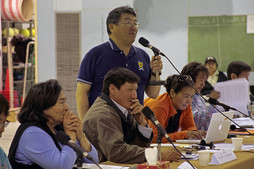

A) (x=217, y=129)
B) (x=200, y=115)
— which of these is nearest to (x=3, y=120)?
(x=217, y=129)

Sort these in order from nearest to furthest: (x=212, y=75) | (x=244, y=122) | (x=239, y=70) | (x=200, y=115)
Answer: (x=200, y=115)
(x=244, y=122)
(x=239, y=70)
(x=212, y=75)

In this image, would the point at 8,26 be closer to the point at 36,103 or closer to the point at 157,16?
the point at 157,16

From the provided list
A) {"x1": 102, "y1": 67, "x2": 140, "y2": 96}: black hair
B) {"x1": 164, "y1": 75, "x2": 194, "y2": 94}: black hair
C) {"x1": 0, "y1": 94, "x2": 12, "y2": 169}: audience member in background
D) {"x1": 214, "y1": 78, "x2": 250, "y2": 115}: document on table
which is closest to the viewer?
{"x1": 0, "y1": 94, "x2": 12, "y2": 169}: audience member in background

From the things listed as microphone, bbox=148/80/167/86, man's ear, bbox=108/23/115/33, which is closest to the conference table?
microphone, bbox=148/80/167/86

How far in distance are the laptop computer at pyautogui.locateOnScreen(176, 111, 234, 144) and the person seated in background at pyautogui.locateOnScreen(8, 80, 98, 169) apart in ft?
3.44

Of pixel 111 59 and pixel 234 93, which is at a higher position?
pixel 111 59

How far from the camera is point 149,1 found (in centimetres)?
614

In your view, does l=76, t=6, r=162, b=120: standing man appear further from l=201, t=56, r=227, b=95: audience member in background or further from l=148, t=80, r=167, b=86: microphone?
l=201, t=56, r=227, b=95: audience member in background

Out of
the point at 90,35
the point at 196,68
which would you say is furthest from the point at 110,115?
the point at 90,35

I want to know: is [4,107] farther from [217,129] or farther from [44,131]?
[217,129]

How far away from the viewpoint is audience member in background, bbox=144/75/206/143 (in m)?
3.75

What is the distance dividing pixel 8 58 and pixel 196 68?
6623mm

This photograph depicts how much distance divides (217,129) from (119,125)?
91 centimetres

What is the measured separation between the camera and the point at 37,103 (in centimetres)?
264
